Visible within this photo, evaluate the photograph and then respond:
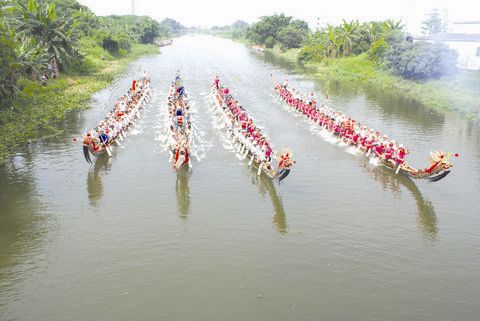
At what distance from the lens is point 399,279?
12.1m

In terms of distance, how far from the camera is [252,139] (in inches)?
816

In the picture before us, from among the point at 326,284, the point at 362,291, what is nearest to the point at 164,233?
the point at 326,284

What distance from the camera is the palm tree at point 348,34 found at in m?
61.0

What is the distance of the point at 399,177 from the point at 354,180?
2168 millimetres

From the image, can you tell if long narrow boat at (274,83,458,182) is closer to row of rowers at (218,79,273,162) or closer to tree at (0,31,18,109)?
row of rowers at (218,79,273,162)

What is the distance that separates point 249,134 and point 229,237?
8.50m

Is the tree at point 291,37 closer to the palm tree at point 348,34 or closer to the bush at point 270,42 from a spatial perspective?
the bush at point 270,42

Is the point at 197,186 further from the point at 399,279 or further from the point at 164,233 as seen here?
the point at 399,279

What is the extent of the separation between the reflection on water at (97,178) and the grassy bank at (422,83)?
25.5 m

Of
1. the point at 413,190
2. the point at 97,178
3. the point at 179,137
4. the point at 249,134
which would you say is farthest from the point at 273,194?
the point at 97,178

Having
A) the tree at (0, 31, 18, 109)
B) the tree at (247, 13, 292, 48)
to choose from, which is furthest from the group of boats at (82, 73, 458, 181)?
the tree at (247, 13, 292, 48)

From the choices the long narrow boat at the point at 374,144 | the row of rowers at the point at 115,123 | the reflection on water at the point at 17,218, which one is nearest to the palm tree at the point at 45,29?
the row of rowers at the point at 115,123

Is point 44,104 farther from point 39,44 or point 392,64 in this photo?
point 392,64

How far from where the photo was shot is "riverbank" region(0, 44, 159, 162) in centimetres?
2353
